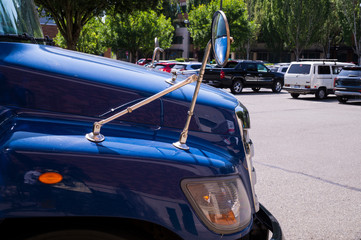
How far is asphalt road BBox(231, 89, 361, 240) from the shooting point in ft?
13.9

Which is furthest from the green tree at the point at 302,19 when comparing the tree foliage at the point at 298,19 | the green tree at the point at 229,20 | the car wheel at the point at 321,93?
the car wheel at the point at 321,93

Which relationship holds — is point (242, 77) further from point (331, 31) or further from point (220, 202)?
point (331, 31)

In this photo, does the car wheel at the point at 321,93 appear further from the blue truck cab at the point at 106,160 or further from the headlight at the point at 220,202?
the headlight at the point at 220,202

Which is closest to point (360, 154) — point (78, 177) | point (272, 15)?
point (78, 177)

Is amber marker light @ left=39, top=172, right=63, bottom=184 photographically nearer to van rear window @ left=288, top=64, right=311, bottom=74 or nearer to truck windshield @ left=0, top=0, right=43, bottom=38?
truck windshield @ left=0, top=0, right=43, bottom=38

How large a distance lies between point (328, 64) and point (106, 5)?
37.1ft

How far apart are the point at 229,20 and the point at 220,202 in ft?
136

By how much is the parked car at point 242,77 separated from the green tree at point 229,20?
1831cm

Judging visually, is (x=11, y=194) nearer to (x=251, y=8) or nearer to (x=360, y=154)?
(x=360, y=154)

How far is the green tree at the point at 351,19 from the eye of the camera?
44531mm

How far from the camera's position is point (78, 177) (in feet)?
5.66

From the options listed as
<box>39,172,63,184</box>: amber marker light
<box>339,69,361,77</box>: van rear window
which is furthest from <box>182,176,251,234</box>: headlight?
<box>339,69,361,77</box>: van rear window

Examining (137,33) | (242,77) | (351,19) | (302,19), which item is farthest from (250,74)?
(351,19)

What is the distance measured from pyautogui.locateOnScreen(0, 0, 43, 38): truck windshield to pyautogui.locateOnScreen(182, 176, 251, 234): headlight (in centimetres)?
155
